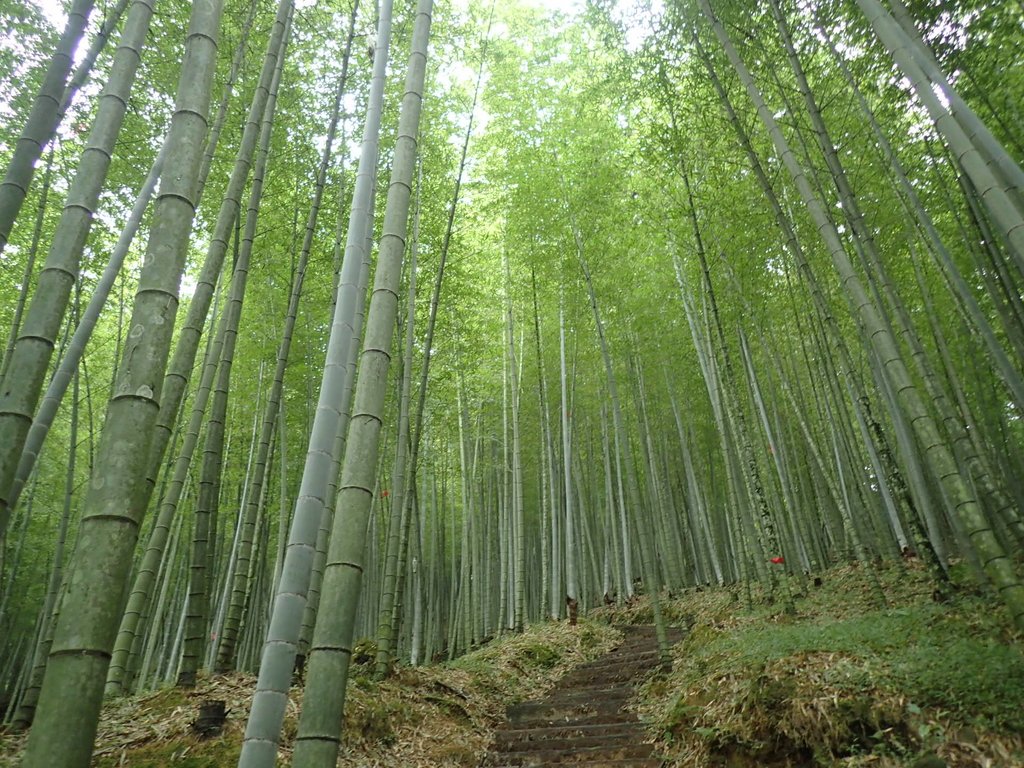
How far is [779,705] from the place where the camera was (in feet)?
10.6

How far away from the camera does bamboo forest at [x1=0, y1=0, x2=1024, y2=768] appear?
5.88 ft

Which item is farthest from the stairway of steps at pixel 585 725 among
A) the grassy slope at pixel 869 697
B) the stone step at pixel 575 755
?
the grassy slope at pixel 869 697

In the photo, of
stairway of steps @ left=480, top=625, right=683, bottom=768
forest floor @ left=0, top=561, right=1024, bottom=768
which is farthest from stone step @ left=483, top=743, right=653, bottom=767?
forest floor @ left=0, top=561, right=1024, bottom=768

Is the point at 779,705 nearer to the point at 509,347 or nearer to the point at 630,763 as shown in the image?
the point at 630,763

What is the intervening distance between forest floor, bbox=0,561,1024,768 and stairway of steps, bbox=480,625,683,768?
0.49ft

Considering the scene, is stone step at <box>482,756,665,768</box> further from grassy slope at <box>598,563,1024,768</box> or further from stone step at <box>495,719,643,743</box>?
stone step at <box>495,719,643,743</box>

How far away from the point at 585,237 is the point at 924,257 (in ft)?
12.4

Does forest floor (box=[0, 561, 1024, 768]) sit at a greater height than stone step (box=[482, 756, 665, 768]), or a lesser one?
greater

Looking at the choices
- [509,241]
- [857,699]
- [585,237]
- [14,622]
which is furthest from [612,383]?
[14,622]

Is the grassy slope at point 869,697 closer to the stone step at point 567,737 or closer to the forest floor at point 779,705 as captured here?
the forest floor at point 779,705

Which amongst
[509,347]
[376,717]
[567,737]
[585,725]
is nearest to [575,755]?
[567,737]

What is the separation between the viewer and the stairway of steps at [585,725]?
13.5 ft

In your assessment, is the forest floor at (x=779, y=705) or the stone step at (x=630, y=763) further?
the stone step at (x=630, y=763)

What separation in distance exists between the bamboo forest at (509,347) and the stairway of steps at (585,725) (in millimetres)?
47
